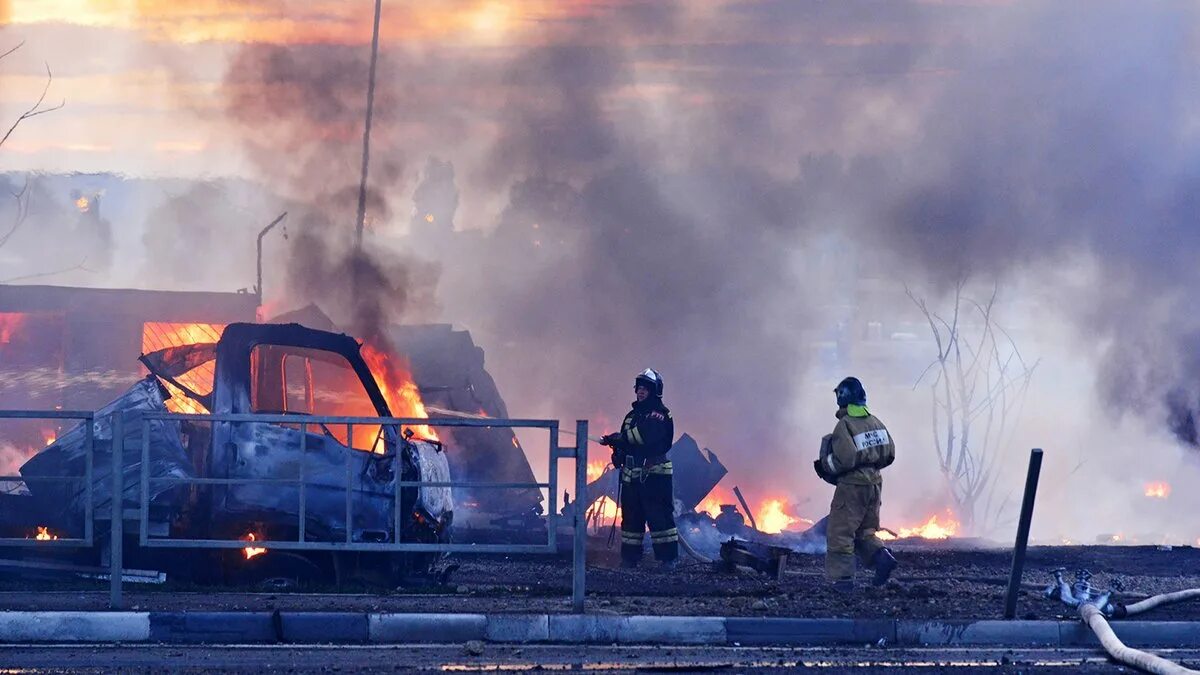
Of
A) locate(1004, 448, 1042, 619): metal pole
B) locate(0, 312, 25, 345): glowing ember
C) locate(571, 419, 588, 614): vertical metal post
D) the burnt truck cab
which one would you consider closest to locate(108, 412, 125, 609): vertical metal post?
the burnt truck cab

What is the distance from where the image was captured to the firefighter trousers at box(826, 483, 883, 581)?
7832 mm

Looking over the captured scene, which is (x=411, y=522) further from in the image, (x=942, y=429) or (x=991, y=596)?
(x=942, y=429)

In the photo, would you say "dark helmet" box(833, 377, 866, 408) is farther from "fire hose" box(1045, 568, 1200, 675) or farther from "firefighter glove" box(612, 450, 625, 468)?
"firefighter glove" box(612, 450, 625, 468)

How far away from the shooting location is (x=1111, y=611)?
665 cm

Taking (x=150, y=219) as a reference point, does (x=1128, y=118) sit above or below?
below

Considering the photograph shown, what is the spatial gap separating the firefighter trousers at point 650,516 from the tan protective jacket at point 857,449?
1629mm

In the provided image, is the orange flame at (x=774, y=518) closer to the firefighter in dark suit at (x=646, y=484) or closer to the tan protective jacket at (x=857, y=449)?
the firefighter in dark suit at (x=646, y=484)

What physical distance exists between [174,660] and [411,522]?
208 cm

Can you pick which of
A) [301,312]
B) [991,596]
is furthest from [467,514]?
[991,596]

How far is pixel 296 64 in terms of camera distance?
52.6ft

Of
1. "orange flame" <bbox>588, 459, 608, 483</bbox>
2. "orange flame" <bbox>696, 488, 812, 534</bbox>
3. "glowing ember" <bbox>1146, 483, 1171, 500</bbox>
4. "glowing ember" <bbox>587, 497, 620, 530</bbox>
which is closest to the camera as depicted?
"glowing ember" <bbox>587, 497, 620, 530</bbox>

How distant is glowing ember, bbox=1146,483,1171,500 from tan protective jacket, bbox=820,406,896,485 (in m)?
12.8

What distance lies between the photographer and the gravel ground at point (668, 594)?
21.6 feet

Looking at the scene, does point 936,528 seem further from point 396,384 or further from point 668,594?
point 668,594
